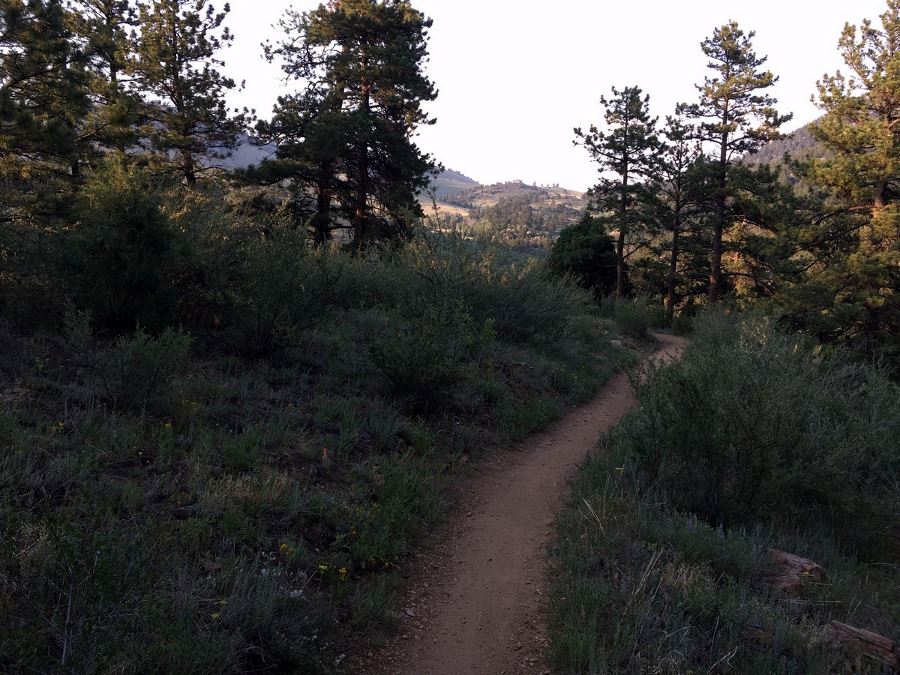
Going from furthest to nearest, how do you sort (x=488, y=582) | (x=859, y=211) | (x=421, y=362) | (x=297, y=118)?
(x=297, y=118)
(x=859, y=211)
(x=421, y=362)
(x=488, y=582)

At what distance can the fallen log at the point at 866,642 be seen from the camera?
11.3ft

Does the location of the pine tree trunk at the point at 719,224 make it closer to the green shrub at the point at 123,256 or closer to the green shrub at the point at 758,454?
the green shrub at the point at 758,454

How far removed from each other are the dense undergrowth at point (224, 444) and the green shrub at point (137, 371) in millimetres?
21

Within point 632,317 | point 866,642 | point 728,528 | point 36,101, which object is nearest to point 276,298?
point 36,101

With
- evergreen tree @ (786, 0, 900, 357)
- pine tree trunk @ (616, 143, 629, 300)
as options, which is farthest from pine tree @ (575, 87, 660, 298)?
evergreen tree @ (786, 0, 900, 357)

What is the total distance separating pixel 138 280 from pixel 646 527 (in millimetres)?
6735

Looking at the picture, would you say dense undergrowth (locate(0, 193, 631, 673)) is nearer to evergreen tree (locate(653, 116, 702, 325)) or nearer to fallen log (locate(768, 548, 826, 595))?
fallen log (locate(768, 548, 826, 595))

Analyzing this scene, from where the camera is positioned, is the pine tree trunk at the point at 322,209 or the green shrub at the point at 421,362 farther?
the pine tree trunk at the point at 322,209

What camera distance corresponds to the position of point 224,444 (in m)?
5.18

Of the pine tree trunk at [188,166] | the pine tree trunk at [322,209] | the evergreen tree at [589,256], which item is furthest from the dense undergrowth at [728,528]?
the evergreen tree at [589,256]

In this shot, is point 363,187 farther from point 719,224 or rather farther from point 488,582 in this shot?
point 488,582

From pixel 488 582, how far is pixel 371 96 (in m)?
20.0

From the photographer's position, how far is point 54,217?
27.0ft

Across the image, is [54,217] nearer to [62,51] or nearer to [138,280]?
[138,280]
